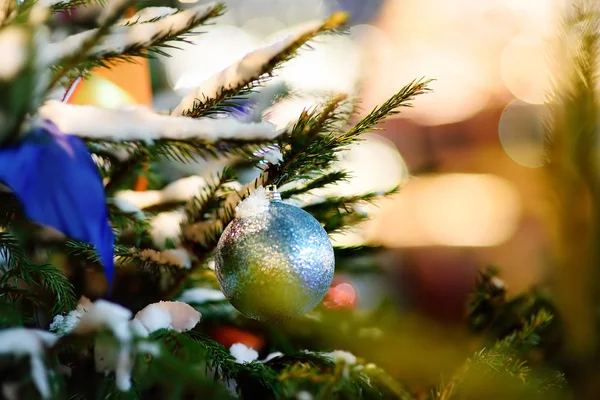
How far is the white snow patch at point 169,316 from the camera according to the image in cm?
29

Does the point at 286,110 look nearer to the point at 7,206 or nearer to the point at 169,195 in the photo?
the point at 169,195

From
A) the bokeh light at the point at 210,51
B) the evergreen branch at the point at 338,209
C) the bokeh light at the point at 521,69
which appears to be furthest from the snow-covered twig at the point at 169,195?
the bokeh light at the point at 521,69

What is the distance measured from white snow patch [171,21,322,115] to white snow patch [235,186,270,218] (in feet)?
0.24

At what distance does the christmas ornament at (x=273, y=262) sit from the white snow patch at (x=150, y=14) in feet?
0.52

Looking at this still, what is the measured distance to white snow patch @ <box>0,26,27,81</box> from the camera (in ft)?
0.76

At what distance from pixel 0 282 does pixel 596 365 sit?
17.1 inches

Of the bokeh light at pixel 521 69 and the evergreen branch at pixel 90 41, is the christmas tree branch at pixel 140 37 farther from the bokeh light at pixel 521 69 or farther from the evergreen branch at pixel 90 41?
the bokeh light at pixel 521 69

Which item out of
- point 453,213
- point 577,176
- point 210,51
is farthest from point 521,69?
point 577,176

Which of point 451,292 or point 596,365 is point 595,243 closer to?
point 596,365

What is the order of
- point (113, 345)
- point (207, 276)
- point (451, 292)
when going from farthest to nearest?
1. point (451, 292)
2. point (207, 276)
3. point (113, 345)

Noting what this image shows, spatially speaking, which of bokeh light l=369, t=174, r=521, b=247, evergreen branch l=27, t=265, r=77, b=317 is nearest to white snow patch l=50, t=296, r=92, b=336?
evergreen branch l=27, t=265, r=77, b=317

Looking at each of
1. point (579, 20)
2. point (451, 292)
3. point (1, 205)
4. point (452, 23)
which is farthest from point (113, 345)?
point (452, 23)

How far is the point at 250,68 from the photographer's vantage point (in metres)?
0.31

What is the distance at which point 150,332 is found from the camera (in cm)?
28
